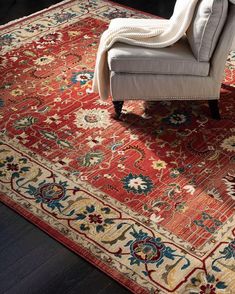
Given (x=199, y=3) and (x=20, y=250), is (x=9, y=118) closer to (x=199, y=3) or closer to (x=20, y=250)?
(x=20, y=250)

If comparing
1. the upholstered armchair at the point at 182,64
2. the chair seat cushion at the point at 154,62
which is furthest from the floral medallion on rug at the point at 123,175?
the chair seat cushion at the point at 154,62

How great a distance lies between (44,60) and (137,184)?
5.42 feet

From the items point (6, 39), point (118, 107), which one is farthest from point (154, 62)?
point (6, 39)

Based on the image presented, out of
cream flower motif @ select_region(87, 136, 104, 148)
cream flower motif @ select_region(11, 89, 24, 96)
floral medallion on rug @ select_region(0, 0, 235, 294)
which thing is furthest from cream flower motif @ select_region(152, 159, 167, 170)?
cream flower motif @ select_region(11, 89, 24, 96)

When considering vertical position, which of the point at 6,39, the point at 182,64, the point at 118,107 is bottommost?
the point at 6,39

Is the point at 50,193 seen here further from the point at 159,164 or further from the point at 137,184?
the point at 159,164

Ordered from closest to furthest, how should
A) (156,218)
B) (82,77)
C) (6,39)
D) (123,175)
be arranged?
1. (156,218)
2. (123,175)
3. (82,77)
4. (6,39)

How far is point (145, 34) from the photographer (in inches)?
129

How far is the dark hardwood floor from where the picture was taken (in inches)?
93.0

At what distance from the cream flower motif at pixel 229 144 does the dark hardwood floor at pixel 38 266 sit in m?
1.19

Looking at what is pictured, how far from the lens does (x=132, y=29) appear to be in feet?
11.0

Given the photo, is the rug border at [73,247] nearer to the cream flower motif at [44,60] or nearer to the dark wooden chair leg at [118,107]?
the dark wooden chair leg at [118,107]

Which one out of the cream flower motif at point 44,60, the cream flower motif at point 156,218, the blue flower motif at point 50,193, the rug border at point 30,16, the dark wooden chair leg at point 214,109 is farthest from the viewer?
the rug border at point 30,16

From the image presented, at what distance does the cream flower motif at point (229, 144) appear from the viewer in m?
3.18
